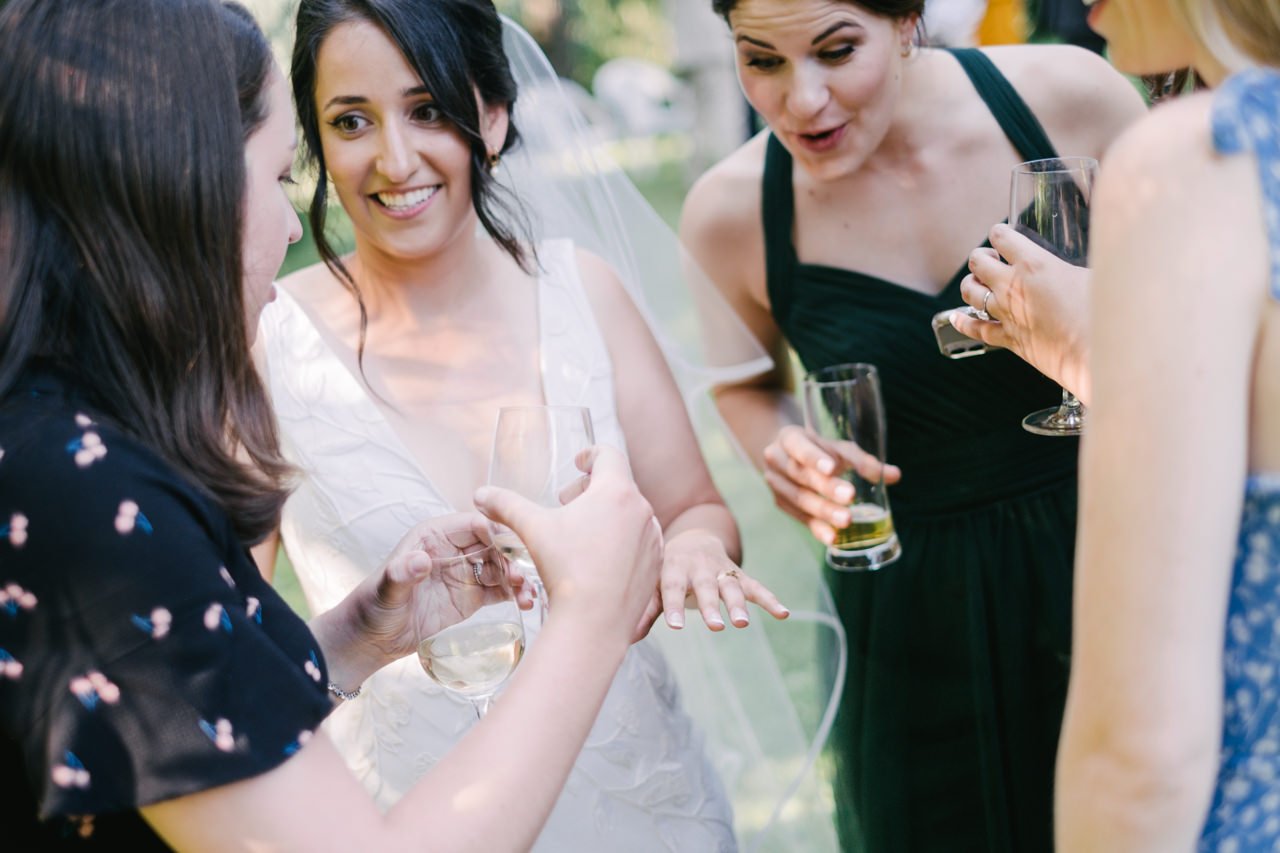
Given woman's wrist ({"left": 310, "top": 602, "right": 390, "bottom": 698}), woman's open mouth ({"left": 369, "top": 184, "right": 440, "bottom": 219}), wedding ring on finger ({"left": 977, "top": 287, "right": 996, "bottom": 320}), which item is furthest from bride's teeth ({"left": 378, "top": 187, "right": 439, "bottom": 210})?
wedding ring on finger ({"left": 977, "top": 287, "right": 996, "bottom": 320})

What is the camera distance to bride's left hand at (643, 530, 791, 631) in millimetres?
2043

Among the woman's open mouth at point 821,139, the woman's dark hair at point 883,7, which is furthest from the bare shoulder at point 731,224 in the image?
the woman's dark hair at point 883,7

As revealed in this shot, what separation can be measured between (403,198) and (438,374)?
15.9 inches

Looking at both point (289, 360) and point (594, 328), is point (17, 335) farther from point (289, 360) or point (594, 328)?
point (594, 328)

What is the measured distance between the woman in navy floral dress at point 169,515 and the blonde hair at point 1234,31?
87 centimetres

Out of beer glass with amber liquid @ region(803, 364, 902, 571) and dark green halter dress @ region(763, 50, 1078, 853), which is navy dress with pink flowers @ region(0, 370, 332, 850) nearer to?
beer glass with amber liquid @ region(803, 364, 902, 571)

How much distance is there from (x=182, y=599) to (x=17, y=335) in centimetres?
36

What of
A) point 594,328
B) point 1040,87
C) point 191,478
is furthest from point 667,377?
point 191,478

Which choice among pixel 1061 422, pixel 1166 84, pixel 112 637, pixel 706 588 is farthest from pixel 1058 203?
pixel 112 637

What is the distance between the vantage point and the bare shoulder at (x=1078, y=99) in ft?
9.23

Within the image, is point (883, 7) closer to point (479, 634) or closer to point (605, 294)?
point (605, 294)

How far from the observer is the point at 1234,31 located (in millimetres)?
1257

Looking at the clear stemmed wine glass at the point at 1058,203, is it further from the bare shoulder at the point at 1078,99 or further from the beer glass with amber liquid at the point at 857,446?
the bare shoulder at the point at 1078,99

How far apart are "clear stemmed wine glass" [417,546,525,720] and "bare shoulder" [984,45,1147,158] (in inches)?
71.2
